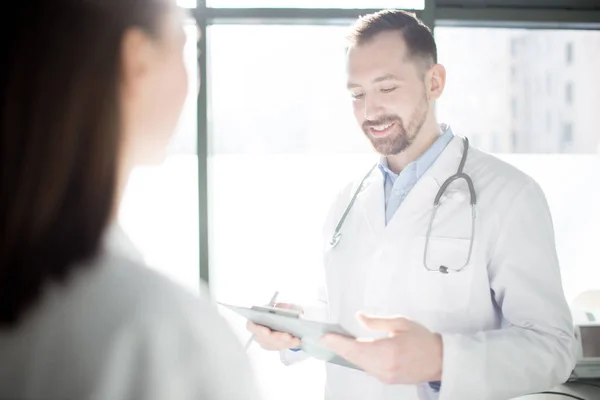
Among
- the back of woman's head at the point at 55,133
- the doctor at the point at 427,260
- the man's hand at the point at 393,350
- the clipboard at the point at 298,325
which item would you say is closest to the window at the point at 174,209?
the doctor at the point at 427,260

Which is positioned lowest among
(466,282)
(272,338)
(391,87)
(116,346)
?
(272,338)

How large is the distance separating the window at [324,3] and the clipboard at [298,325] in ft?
4.01

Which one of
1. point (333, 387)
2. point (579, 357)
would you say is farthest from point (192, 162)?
point (579, 357)

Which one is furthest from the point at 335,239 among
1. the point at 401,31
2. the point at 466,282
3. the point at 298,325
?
the point at 401,31

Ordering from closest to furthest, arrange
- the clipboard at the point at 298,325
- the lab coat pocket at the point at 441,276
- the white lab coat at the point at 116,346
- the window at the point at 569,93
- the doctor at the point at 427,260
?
1. the white lab coat at the point at 116,346
2. the clipboard at the point at 298,325
3. the doctor at the point at 427,260
4. the lab coat pocket at the point at 441,276
5. the window at the point at 569,93

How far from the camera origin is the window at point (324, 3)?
186cm

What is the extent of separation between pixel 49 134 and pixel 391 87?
1173mm

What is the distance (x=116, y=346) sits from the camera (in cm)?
37

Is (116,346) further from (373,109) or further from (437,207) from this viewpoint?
(373,109)

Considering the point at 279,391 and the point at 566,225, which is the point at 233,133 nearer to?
the point at 279,391

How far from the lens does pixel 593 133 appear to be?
2133mm

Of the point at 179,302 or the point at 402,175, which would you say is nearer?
the point at 179,302

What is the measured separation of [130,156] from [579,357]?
63.8 inches

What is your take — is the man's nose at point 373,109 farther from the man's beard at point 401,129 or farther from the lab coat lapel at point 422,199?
the lab coat lapel at point 422,199
